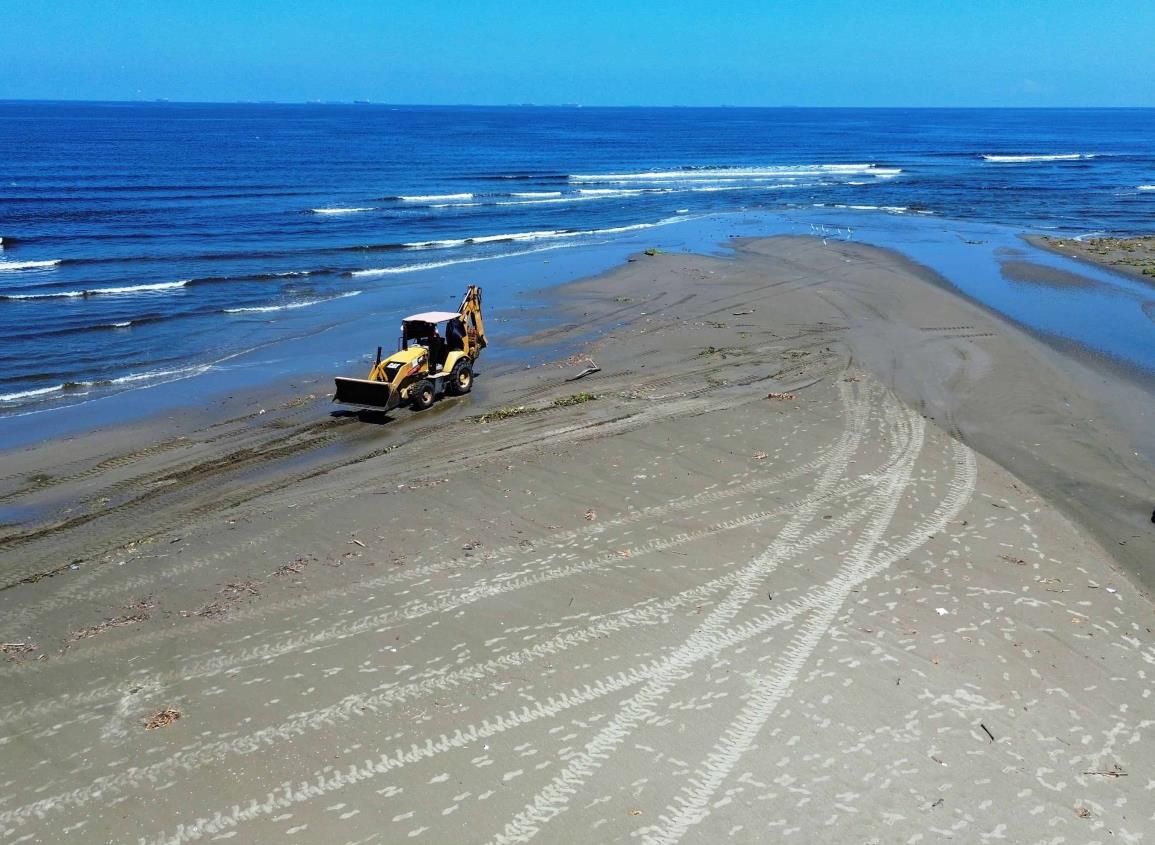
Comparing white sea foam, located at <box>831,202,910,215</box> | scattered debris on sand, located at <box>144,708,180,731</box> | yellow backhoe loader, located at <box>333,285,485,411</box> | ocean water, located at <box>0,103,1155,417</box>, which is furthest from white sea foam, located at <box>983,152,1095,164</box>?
scattered debris on sand, located at <box>144,708,180,731</box>

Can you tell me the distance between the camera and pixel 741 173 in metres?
73.9

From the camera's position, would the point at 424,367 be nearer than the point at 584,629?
No

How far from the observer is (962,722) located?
7.80 m

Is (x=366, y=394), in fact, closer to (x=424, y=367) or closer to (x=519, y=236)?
(x=424, y=367)

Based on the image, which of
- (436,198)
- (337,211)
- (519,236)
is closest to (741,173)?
(436,198)

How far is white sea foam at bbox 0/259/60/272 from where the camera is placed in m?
31.7

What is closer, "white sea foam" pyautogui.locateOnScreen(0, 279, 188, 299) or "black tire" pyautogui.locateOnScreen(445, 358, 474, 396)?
"black tire" pyautogui.locateOnScreen(445, 358, 474, 396)

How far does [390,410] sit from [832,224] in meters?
34.0

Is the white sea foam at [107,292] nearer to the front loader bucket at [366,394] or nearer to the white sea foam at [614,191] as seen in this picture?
the front loader bucket at [366,394]

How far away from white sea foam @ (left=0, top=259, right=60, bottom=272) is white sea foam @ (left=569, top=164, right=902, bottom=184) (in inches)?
1646

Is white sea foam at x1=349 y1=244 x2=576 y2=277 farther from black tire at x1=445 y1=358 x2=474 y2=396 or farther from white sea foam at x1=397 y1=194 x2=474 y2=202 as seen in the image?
white sea foam at x1=397 y1=194 x2=474 y2=202

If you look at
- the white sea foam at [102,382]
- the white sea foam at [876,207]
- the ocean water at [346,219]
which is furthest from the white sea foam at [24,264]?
the white sea foam at [876,207]

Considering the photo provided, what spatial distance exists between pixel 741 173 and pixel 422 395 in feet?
207

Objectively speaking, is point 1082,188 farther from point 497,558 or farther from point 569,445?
point 497,558
